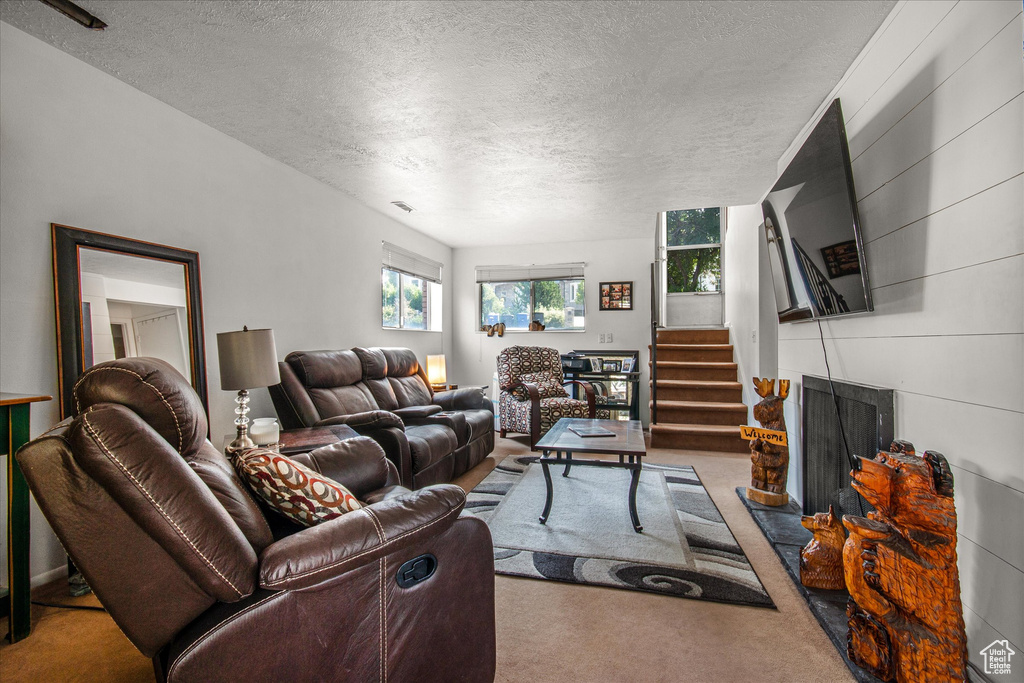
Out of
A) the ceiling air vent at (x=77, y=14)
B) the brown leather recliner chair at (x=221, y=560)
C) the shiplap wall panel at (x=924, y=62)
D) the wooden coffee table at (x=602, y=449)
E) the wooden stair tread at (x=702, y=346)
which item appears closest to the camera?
the brown leather recliner chair at (x=221, y=560)

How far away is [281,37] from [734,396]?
485cm

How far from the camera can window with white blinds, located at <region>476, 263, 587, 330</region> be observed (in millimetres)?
6203

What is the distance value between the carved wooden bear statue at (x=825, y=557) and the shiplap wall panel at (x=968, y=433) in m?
0.49

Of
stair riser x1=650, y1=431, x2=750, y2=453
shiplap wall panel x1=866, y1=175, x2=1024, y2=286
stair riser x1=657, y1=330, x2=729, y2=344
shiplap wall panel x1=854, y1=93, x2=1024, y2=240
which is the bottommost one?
stair riser x1=650, y1=431, x2=750, y2=453

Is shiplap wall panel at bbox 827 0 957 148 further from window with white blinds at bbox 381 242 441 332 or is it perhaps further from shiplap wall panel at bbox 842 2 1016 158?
window with white blinds at bbox 381 242 441 332

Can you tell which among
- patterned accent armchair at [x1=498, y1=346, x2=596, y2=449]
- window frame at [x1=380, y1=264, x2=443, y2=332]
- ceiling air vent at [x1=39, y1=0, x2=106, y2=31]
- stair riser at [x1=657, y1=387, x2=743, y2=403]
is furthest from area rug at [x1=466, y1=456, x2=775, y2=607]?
ceiling air vent at [x1=39, y1=0, x2=106, y2=31]

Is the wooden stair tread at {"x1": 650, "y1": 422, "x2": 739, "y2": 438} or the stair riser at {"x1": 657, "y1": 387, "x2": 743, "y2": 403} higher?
the stair riser at {"x1": 657, "y1": 387, "x2": 743, "y2": 403}

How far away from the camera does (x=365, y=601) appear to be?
3.45 ft

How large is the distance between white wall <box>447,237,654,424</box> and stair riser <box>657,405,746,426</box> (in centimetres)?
80

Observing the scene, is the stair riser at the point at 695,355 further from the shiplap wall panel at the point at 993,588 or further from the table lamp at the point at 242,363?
the table lamp at the point at 242,363

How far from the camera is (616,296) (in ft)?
19.7

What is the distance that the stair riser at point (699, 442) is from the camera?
4.46m

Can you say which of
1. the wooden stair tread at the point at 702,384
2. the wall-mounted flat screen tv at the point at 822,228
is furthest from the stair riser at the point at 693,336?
the wall-mounted flat screen tv at the point at 822,228

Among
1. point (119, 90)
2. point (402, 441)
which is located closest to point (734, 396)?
point (402, 441)
